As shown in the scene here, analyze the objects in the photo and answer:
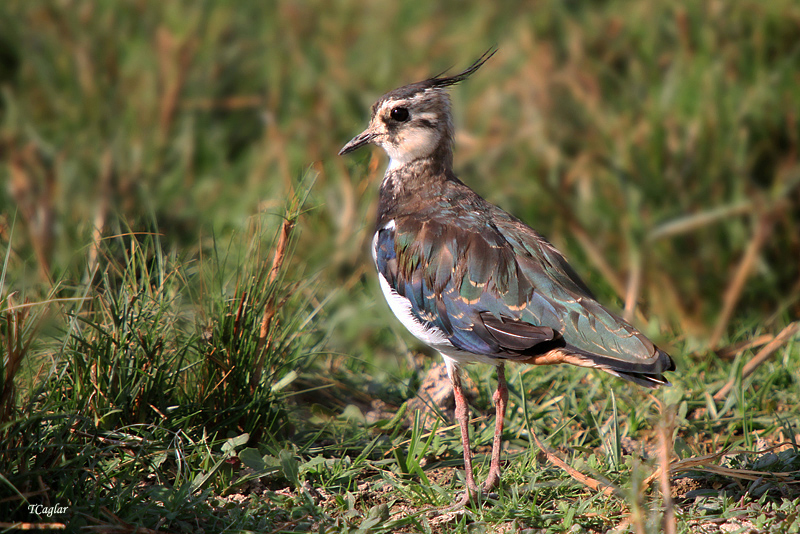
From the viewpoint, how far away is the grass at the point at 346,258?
122 inches

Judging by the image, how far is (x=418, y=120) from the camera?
3.93 metres

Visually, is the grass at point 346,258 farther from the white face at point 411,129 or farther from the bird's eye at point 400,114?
the bird's eye at point 400,114

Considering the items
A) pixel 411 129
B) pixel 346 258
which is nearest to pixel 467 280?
pixel 411 129

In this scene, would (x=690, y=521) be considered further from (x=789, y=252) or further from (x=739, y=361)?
(x=789, y=252)

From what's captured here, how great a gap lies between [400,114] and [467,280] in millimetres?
1056

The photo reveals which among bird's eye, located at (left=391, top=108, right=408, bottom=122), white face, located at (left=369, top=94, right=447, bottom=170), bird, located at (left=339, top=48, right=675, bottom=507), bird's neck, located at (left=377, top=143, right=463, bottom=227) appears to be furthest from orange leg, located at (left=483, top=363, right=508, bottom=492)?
bird's eye, located at (left=391, top=108, right=408, bottom=122)

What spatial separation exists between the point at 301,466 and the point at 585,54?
425cm

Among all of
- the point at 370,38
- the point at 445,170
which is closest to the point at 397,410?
the point at 445,170

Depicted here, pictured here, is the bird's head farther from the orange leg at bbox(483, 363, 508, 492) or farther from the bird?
the orange leg at bbox(483, 363, 508, 492)

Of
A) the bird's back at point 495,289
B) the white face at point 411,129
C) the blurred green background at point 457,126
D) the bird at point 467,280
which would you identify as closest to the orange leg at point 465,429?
the bird at point 467,280

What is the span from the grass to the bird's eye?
0.93ft

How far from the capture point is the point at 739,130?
5.47 metres

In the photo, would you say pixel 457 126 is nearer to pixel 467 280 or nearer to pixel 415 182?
pixel 415 182

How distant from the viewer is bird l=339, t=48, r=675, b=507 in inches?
119
